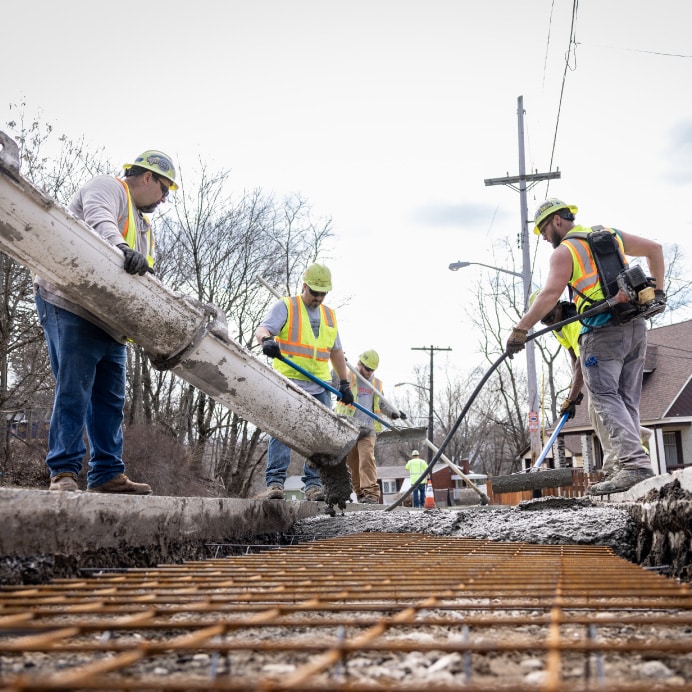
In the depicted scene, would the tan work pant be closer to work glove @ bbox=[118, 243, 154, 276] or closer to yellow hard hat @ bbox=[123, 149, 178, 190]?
yellow hard hat @ bbox=[123, 149, 178, 190]

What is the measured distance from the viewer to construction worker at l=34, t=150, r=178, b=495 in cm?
373

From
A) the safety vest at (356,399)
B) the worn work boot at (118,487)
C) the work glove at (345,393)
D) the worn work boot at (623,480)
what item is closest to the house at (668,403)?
the safety vest at (356,399)

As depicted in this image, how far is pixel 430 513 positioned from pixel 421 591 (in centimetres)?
356

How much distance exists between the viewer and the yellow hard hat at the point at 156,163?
4.36 meters

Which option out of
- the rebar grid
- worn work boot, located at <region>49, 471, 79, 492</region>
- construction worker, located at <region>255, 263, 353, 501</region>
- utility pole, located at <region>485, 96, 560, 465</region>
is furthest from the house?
the rebar grid

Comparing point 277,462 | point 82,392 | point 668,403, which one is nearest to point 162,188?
point 82,392

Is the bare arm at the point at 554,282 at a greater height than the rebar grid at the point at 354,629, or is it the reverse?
the bare arm at the point at 554,282

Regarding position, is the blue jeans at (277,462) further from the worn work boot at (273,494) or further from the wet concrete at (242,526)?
the wet concrete at (242,526)

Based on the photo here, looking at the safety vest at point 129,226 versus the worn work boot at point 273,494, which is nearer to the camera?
the safety vest at point 129,226

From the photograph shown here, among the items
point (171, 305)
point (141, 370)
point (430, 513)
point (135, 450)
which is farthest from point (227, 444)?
point (171, 305)

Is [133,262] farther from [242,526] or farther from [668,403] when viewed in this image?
[668,403]

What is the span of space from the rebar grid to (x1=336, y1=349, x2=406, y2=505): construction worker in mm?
5206

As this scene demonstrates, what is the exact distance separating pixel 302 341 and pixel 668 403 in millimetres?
21396

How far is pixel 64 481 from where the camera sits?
11.6 feet
